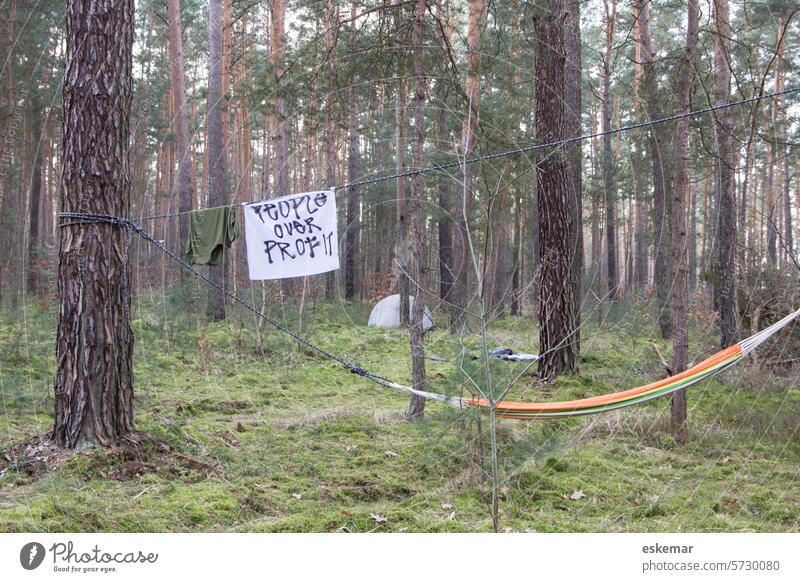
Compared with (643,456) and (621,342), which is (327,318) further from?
(643,456)

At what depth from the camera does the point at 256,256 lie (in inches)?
184

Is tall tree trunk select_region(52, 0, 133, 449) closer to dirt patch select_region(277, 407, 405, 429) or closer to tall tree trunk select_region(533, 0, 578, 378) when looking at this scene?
dirt patch select_region(277, 407, 405, 429)

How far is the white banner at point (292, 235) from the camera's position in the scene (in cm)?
457

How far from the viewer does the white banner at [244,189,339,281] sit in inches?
180

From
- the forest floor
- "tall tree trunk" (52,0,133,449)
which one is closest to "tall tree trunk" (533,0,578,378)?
the forest floor

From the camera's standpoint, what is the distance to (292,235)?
4.63 metres

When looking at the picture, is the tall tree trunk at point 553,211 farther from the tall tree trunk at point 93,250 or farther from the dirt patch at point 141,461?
the tall tree trunk at point 93,250

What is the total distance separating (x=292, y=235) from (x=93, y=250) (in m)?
1.27

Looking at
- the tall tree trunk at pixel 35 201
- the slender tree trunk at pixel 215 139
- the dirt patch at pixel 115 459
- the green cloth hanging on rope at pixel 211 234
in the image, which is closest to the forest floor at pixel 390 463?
the dirt patch at pixel 115 459

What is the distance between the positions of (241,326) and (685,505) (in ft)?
23.8

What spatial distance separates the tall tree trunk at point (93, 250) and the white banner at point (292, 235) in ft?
2.82

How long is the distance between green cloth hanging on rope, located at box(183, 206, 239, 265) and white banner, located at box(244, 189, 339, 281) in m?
0.44

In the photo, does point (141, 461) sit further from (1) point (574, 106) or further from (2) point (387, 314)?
(2) point (387, 314)

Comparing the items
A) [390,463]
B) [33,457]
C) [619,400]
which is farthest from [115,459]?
[619,400]
